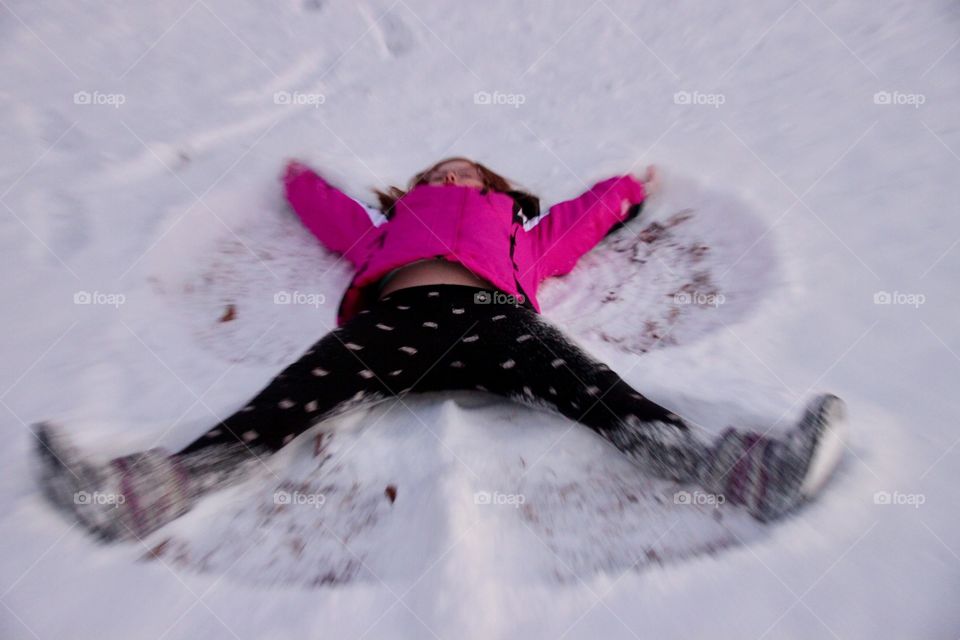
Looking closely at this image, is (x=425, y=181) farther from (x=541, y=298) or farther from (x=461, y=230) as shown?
(x=541, y=298)

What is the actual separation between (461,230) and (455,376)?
33cm

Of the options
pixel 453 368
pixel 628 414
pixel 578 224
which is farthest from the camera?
pixel 578 224

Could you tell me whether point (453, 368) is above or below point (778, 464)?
below

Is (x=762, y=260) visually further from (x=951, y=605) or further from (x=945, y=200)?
(x=951, y=605)

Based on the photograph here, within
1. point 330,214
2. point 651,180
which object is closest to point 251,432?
point 330,214

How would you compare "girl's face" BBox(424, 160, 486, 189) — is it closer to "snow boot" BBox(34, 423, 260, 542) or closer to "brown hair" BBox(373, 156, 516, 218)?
"brown hair" BBox(373, 156, 516, 218)

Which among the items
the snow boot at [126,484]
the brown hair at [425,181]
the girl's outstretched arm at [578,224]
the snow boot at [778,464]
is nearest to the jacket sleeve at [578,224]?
the girl's outstretched arm at [578,224]

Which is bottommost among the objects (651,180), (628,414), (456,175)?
A: (628,414)

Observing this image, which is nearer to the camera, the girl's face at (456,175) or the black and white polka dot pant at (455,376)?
the black and white polka dot pant at (455,376)

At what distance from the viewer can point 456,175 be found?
1.36 m

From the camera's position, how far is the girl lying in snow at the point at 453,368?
74 centimetres

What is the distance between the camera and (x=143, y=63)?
70.0 inches

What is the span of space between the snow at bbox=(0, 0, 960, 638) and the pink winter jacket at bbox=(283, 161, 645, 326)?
0.19 feet

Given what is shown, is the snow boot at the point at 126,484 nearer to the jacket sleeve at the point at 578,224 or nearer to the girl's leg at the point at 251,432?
the girl's leg at the point at 251,432
